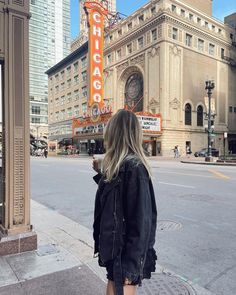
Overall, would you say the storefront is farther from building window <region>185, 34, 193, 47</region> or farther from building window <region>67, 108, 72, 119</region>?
building window <region>185, 34, 193, 47</region>

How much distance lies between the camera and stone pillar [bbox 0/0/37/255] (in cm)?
398

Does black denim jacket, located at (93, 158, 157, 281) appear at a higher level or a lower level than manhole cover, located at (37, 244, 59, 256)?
higher

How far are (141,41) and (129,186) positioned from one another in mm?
51697

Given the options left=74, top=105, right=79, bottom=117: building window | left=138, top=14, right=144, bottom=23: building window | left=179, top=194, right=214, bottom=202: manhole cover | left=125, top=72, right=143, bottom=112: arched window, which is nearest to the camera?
left=179, top=194, right=214, bottom=202: manhole cover

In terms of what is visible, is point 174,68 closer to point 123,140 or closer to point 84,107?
point 84,107

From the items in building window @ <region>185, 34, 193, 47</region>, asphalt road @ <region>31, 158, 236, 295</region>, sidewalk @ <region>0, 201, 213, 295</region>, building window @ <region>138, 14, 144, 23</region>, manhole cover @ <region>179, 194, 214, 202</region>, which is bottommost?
asphalt road @ <region>31, 158, 236, 295</region>

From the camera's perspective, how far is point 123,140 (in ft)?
6.99

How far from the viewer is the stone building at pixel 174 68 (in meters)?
45.9

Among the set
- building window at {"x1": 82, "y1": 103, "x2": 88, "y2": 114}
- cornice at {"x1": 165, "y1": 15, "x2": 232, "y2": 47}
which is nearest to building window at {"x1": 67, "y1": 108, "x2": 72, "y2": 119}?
building window at {"x1": 82, "y1": 103, "x2": 88, "y2": 114}

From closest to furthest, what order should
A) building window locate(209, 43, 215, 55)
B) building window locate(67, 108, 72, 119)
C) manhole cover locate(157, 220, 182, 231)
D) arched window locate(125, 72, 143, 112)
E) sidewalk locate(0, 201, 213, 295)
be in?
sidewalk locate(0, 201, 213, 295), manhole cover locate(157, 220, 182, 231), arched window locate(125, 72, 143, 112), building window locate(209, 43, 215, 55), building window locate(67, 108, 72, 119)

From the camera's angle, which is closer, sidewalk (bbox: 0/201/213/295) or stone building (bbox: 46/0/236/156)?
sidewalk (bbox: 0/201/213/295)

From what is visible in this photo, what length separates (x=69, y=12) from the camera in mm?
→ 145250

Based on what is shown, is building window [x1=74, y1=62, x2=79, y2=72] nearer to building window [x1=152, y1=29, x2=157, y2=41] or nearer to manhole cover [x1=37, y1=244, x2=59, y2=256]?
building window [x1=152, y1=29, x2=157, y2=41]

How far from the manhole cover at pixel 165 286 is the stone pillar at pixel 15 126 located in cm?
171
